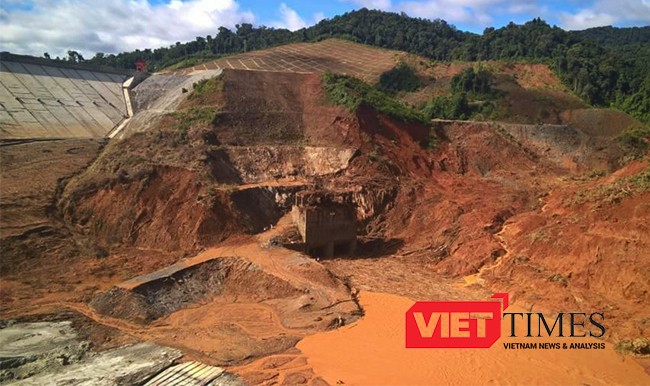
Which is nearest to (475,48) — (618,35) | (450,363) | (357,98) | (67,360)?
(357,98)

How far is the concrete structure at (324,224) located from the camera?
73.4ft

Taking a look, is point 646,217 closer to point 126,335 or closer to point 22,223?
point 126,335

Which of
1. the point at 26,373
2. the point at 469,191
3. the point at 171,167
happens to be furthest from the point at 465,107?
the point at 26,373

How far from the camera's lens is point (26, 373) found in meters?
12.3

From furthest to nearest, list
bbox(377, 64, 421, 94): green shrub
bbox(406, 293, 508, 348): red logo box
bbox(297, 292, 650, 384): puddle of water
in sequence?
1. bbox(377, 64, 421, 94): green shrub
2. bbox(406, 293, 508, 348): red logo box
3. bbox(297, 292, 650, 384): puddle of water

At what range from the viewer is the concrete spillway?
29.7 m

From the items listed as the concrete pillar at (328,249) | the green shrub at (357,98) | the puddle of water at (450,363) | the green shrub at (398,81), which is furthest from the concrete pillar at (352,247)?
the green shrub at (398,81)

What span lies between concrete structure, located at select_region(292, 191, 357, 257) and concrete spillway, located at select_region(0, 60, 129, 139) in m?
17.3

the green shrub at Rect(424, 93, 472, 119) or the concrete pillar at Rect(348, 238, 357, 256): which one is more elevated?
the green shrub at Rect(424, 93, 472, 119)

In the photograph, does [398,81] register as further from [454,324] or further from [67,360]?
[67,360]

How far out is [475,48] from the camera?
236ft

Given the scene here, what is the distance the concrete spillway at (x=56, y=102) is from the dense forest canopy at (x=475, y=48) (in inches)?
824

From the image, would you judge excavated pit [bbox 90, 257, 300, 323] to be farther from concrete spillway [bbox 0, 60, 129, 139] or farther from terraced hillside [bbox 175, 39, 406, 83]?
terraced hillside [bbox 175, 39, 406, 83]

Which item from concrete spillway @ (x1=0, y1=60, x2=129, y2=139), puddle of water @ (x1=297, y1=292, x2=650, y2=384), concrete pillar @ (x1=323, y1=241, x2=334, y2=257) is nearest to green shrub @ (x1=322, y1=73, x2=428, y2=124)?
concrete pillar @ (x1=323, y1=241, x2=334, y2=257)
